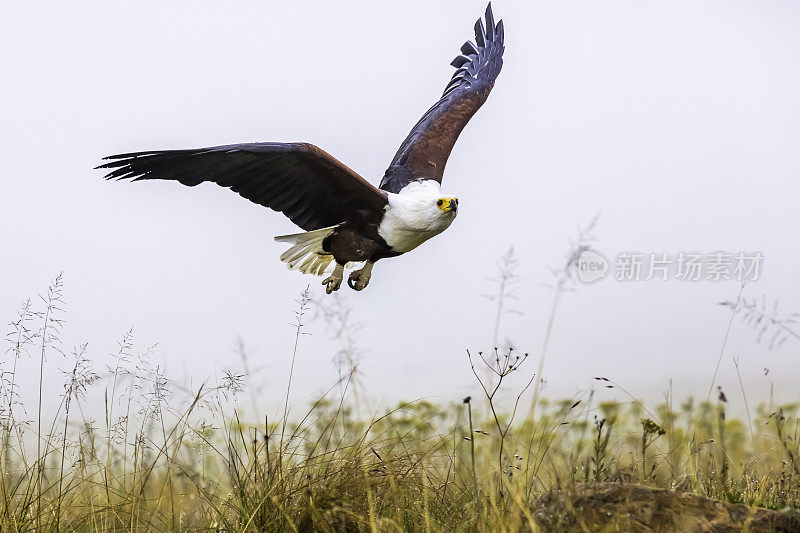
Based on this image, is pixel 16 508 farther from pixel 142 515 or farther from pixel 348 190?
pixel 348 190

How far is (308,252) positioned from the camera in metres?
5.93

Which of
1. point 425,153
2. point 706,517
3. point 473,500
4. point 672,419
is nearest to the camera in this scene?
point 706,517

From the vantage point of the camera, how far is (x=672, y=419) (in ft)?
17.2

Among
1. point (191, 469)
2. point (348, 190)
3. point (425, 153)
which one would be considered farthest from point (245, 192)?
point (191, 469)

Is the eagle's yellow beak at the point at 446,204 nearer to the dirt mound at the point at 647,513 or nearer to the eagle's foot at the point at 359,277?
the eagle's foot at the point at 359,277

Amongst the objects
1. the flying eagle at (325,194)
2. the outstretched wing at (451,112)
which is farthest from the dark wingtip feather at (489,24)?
the flying eagle at (325,194)

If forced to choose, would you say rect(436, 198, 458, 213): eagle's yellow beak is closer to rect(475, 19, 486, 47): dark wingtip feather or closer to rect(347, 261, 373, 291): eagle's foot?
rect(347, 261, 373, 291): eagle's foot

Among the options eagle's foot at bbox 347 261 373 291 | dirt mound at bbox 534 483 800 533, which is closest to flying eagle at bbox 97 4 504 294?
eagle's foot at bbox 347 261 373 291

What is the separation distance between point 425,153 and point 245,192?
1.39 meters

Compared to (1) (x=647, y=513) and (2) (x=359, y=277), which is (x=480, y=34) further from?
(1) (x=647, y=513)

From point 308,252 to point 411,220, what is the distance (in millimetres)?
918

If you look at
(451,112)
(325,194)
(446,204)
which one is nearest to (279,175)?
(325,194)

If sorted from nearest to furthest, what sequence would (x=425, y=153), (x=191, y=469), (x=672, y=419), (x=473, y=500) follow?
1. (x=473, y=500)
2. (x=191, y=469)
3. (x=672, y=419)
4. (x=425, y=153)

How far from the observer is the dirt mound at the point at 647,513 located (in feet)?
11.6
